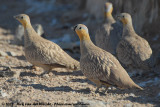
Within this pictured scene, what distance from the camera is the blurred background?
1009 centimetres

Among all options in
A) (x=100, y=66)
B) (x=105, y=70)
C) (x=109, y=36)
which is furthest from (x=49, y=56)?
(x=109, y=36)

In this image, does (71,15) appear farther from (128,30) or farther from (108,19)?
(128,30)

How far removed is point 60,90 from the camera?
6.71 meters

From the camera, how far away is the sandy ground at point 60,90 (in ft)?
19.2

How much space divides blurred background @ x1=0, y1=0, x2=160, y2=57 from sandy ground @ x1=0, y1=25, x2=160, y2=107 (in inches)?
83.5

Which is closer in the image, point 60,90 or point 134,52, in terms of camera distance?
point 60,90

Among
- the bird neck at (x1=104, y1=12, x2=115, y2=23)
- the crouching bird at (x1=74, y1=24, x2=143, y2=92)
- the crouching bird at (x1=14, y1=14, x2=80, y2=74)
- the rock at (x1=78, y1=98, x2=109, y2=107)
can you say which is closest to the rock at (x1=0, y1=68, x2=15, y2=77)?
the crouching bird at (x1=14, y1=14, x2=80, y2=74)

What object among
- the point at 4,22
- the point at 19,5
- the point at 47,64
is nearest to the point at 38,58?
the point at 47,64

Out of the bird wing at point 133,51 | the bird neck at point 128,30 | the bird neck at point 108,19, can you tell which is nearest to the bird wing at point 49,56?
the bird wing at point 133,51

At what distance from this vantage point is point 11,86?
6.72m

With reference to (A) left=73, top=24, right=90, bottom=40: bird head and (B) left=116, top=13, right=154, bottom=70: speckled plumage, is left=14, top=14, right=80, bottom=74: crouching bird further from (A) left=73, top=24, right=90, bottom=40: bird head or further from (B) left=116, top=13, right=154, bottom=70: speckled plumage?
(B) left=116, top=13, right=154, bottom=70: speckled plumage

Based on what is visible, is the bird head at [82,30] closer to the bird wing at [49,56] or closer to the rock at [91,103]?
the bird wing at [49,56]

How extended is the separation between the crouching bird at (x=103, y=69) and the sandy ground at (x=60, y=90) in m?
0.30

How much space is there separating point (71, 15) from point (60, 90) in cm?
839
